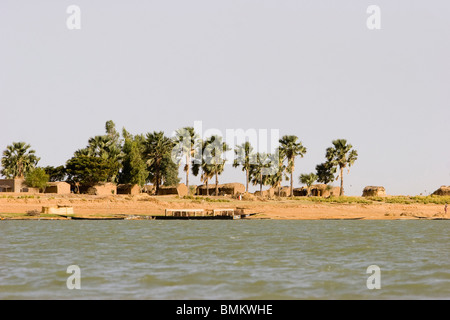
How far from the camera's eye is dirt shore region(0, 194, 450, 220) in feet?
259

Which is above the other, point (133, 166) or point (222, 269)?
point (133, 166)

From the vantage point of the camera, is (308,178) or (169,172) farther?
(308,178)

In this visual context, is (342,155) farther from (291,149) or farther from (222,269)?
(222,269)

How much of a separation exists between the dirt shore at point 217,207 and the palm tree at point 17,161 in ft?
92.3

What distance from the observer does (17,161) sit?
372ft

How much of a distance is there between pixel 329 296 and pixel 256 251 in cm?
1597

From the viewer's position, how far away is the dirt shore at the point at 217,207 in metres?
78.9

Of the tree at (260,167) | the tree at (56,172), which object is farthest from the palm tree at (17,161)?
the tree at (260,167)

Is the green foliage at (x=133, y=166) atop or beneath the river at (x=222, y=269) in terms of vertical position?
atop

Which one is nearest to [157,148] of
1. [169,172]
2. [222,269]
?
[169,172]

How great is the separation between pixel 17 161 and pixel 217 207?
48.5 metres

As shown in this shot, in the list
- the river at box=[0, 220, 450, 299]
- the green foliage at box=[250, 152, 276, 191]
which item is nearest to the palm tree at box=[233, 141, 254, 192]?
the green foliage at box=[250, 152, 276, 191]

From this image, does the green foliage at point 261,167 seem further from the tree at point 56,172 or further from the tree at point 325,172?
the tree at point 56,172

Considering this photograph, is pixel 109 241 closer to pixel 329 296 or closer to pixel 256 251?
pixel 256 251
